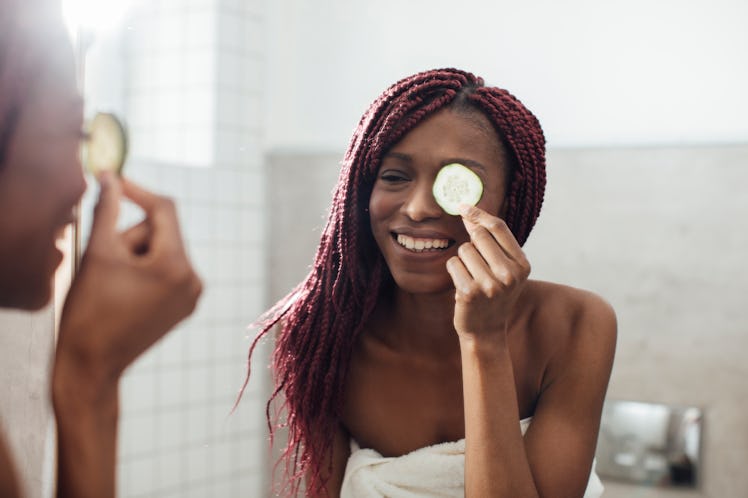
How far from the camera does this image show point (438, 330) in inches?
43.8

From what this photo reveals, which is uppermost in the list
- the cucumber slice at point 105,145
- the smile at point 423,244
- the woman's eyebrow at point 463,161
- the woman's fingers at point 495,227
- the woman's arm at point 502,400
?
the woman's eyebrow at point 463,161

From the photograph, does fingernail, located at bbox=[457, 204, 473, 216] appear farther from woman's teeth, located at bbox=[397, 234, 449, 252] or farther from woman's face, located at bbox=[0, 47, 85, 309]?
woman's face, located at bbox=[0, 47, 85, 309]

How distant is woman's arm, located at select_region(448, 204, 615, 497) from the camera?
2.62ft

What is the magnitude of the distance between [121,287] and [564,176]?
1.54 metres

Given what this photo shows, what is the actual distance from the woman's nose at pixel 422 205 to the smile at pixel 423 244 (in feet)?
0.11

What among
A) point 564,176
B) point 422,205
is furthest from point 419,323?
point 564,176

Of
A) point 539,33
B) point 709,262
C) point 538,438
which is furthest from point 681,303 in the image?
point 538,438

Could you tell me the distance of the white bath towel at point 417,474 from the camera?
1.00m

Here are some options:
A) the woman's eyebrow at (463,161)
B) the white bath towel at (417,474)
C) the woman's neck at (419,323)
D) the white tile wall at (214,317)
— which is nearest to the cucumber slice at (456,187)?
the woman's eyebrow at (463,161)

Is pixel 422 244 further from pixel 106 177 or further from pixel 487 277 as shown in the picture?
pixel 106 177

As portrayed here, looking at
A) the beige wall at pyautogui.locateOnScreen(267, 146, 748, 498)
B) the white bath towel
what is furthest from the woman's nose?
the beige wall at pyautogui.locateOnScreen(267, 146, 748, 498)

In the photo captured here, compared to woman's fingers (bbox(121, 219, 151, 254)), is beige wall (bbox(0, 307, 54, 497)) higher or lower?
lower

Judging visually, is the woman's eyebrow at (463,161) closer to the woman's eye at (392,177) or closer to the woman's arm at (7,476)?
the woman's eye at (392,177)

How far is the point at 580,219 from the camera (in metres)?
1.71
